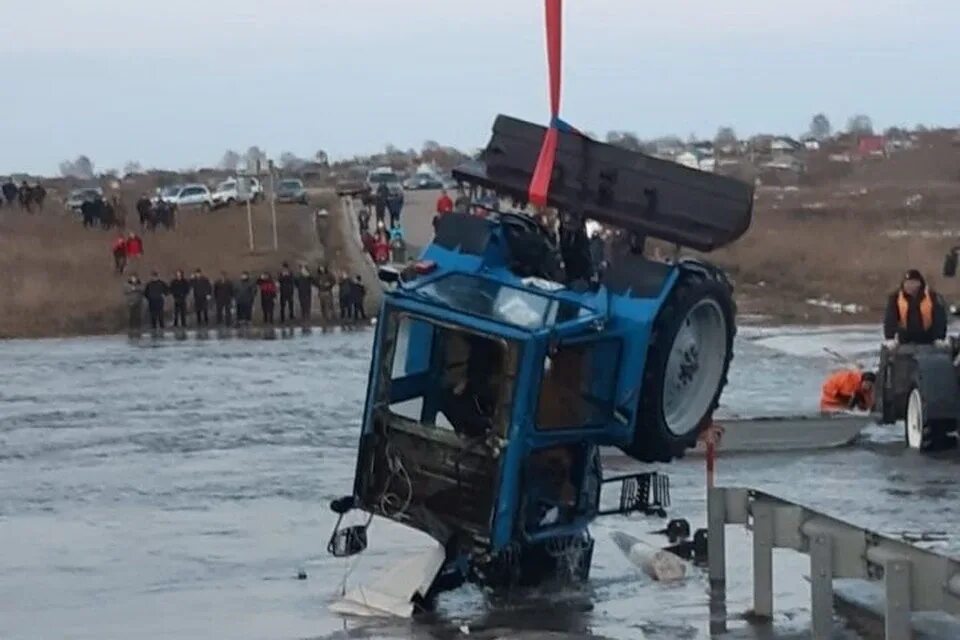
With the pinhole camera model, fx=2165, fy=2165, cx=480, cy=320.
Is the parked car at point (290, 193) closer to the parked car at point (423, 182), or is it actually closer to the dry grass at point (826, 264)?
the parked car at point (423, 182)

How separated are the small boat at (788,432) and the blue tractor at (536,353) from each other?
326 inches

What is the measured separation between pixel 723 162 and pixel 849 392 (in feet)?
380

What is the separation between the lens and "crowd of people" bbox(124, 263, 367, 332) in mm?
47688

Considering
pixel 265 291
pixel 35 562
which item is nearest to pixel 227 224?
pixel 265 291

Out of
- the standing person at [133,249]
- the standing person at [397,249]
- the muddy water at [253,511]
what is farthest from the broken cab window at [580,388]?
the standing person at [133,249]

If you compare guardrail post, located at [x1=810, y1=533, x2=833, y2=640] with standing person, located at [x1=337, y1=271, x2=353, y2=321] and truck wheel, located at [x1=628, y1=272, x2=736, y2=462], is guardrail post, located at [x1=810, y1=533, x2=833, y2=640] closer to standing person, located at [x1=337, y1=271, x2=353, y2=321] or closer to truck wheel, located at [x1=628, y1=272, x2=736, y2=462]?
truck wheel, located at [x1=628, y1=272, x2=736, y2=462]

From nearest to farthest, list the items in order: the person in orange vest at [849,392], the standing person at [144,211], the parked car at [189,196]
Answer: the person in orange vest at [849,392] < the standing person at [144,211] < the parked car at [189,196]

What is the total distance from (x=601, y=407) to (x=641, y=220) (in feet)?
4.05

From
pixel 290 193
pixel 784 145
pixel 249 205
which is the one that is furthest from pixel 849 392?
pixel 784 145

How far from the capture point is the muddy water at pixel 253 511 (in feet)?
46.4

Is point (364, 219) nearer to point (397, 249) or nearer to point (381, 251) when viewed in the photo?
point (397, 249)

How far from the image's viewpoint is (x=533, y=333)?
43.6 ft

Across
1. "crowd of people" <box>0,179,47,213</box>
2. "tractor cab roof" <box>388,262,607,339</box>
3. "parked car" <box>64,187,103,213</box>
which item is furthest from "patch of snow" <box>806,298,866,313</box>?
"crowd of people" <box>0,179,47,213</box>

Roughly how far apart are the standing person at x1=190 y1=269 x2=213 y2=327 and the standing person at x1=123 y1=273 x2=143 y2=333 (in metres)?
1.21
